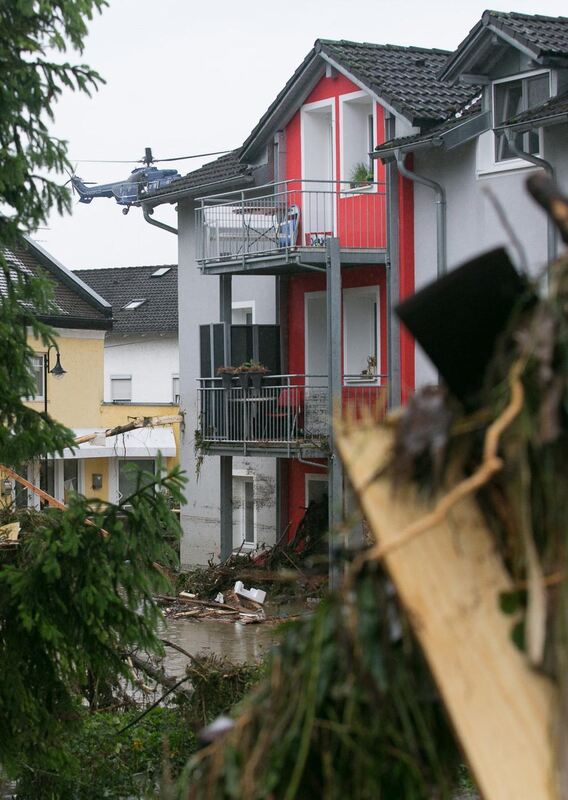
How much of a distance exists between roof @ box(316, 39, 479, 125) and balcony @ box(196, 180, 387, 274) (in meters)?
1.69

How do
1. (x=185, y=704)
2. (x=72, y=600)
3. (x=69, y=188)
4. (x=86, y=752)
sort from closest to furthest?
(x=72, y=600) < (x=69, y=188) < (x=86, y=752) < (x=185, y=704)

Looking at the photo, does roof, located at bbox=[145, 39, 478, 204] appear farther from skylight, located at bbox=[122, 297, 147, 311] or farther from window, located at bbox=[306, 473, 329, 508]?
skylight, located at bbox=[122, 297, 147, 311]

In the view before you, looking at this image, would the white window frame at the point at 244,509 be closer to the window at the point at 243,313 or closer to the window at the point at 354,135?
the window at the point at 243,313

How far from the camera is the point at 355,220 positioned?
77.9 feet

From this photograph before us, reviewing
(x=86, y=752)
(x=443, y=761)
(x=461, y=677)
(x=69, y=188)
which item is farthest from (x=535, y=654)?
(x=86, y=752)

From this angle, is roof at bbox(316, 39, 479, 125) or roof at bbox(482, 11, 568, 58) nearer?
roof at bbox(482, 11, 568, 58)

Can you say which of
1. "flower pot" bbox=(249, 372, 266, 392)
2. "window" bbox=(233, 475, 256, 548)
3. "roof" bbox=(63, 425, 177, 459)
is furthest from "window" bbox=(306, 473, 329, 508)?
"roof" bbox=(63, 425, 177, 459)

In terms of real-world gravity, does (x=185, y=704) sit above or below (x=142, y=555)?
below

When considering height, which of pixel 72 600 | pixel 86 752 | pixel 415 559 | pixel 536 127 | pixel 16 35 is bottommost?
pixel 86 752

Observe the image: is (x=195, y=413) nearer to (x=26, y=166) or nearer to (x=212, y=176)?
(x=212, y=176)

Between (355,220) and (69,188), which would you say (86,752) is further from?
(355,220)

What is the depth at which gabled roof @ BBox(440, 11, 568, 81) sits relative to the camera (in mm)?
18344

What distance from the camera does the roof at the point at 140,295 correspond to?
50156mm

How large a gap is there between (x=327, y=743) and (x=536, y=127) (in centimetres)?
1657
